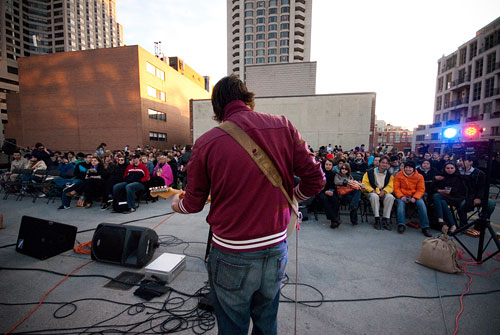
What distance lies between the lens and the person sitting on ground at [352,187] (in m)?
5.12

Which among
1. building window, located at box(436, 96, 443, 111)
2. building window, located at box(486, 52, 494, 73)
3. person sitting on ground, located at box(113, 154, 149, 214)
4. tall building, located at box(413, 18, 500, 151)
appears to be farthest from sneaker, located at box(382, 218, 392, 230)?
building window, located at box(436, 96, 443, 111)

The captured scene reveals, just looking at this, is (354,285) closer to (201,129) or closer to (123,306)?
(123,306)

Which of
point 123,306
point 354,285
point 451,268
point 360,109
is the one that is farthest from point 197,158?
point 360,109

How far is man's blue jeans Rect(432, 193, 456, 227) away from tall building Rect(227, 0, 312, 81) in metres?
49.9

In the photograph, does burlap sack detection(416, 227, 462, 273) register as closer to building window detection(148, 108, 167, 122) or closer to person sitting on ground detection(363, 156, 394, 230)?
person sitting on ground detection(363, 156, 394, 230)

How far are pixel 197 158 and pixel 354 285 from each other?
2823mm

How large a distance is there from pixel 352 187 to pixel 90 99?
3091cm

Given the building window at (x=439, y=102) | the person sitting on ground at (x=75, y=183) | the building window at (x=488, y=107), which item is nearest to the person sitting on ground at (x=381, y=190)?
the person sitting on ground at (x=75, y=183)

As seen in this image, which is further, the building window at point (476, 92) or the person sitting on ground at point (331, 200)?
the building window at point (476, 92)

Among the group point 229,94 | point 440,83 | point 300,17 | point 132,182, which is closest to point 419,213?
point 229,94

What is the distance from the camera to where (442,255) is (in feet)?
10.3

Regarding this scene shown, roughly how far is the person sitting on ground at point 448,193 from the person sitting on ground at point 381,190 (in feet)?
2.94

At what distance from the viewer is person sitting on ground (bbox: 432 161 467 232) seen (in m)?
4.74

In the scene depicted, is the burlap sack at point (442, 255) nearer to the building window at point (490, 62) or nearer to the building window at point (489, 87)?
the building window at point (489, 87)
